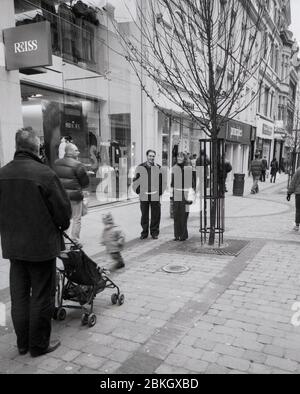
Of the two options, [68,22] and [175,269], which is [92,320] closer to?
[175,269]

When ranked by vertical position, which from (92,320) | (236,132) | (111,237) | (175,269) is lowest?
(175,269)

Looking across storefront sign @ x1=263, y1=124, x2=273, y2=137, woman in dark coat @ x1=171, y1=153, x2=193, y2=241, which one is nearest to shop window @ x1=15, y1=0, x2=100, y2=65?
woman in dark coat @ x1=171, y1=153, x2=193, y2=241

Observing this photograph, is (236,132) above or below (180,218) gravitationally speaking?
above

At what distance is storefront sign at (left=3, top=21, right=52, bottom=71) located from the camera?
7390 mm

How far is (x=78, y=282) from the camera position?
151 inches

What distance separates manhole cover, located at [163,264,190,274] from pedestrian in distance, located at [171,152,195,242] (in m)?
1.75

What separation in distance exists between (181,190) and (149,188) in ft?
2.26

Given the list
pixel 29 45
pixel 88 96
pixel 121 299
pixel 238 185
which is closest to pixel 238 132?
pixel 238 185

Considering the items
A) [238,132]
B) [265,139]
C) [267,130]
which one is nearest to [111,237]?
[238,132]

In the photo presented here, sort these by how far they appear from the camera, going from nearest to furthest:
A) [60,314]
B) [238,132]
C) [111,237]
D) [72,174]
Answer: [60,314] → [111,237] → [72,174] → [238,132]

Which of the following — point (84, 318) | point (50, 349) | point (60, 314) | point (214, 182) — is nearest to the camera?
point (50, 349)

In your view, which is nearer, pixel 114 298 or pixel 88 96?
pixel 114 298
